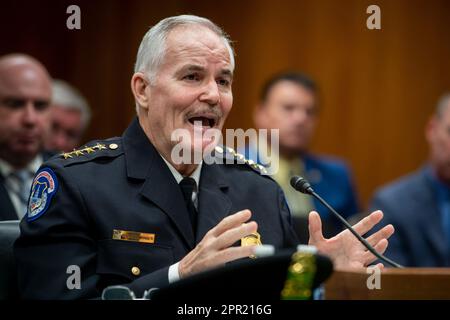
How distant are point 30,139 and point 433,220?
72.8 inches

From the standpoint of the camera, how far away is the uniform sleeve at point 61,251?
2.00m

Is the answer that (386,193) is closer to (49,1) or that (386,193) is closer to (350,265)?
(350,265)

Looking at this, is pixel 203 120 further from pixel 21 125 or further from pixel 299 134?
pixel 299 134

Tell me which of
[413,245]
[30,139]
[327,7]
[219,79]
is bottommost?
[413,245]

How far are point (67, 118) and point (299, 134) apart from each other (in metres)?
1.21

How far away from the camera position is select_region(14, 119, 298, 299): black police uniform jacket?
2.03m

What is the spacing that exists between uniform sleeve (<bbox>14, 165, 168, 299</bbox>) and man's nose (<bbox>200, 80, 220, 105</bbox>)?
1.40ft

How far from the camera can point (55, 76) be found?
4.73 metres

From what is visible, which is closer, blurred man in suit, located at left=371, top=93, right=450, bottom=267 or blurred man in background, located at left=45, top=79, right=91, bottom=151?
blurred man in suit, located at left=371, top=93, right=450, bottom=267

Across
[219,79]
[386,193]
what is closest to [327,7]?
→ [386,193]

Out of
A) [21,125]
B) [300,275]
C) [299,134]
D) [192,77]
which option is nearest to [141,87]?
[192,77]

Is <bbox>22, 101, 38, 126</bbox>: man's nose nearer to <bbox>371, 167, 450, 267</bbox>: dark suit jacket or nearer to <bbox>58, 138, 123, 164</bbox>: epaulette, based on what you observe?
<bbox>58, 138, 123, 164</bbox>: epaulette

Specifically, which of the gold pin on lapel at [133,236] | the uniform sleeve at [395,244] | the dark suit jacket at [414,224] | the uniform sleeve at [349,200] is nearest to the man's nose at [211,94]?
the gold pin on lapel at [133,236]

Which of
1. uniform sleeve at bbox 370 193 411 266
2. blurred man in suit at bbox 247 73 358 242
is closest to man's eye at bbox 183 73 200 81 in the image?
uniform sleeve at bbox 370 193 411 266
